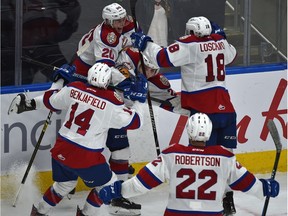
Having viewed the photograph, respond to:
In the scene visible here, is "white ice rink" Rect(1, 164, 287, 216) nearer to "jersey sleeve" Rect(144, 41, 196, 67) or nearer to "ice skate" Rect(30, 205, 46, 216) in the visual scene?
"ice skate" Rect(30, 205, 46, 216)

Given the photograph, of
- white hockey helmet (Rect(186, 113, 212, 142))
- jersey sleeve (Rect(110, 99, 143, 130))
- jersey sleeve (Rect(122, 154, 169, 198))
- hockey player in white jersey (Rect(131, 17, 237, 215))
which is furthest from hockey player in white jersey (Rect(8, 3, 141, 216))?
jersey sleeve (Rect(122, 154, 169, 198))

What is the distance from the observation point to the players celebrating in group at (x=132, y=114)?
5.51 m

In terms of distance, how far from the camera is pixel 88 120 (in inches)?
248

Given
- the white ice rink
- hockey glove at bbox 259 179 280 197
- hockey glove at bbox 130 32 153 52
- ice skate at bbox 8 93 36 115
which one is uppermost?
hockey glove at bbox 130 32 153 52

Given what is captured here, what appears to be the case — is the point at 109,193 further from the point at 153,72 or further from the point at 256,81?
the point at 256,81

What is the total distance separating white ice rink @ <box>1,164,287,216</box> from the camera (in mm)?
→ 7160

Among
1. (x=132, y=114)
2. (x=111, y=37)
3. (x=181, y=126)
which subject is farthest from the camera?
(x=181, y=126)

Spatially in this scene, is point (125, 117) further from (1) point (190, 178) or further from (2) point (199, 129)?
(1) point (190, 178)

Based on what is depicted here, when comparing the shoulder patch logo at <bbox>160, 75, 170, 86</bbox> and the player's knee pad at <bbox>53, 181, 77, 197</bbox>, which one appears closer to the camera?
the player's knee pad at <bbox>53, 181, 77, 197</bbox>

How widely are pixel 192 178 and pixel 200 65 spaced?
62.5 inches

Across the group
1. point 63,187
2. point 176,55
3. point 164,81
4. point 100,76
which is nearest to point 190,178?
point 100,76

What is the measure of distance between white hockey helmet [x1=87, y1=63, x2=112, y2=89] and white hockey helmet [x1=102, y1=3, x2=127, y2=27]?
79 cm

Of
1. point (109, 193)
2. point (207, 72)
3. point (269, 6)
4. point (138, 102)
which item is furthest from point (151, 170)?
point (269, 6)

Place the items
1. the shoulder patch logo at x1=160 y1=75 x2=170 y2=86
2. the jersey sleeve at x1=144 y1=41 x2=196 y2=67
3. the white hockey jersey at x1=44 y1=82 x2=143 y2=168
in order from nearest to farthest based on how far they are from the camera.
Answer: the white hockey jersey at x1=44 y1=82 x2=143 y2=168, the jersey sleeve at x1=144 y1=41 x2=196 y2=67, the shoulder patch logo at x1=160 y1=75 x2=170 y2=86
